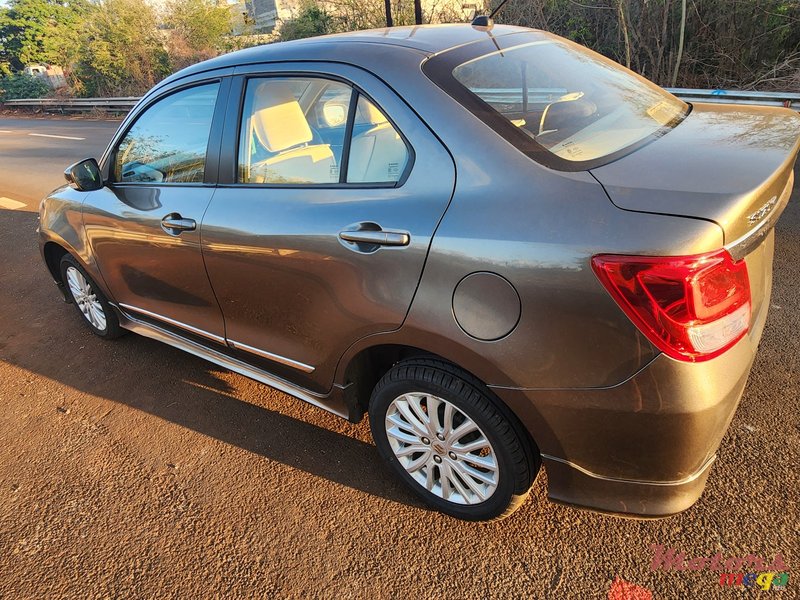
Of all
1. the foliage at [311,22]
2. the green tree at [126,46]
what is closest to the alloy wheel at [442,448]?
the foliage at [311,22]

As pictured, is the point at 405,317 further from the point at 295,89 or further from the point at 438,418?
the point at 295,89

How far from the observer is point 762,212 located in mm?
1615

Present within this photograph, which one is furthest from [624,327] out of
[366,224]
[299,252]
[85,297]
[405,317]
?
[85,297]

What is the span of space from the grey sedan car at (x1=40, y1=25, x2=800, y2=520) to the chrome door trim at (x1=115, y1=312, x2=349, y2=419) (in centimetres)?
→ 2

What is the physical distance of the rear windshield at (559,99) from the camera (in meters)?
1.86

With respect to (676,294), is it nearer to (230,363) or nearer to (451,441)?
(451,441)

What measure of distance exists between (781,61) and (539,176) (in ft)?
32.8

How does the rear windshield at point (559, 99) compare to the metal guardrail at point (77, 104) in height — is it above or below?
above

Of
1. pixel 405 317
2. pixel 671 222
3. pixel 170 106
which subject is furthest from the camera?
pixel 170 106

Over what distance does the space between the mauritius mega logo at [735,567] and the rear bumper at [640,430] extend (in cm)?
35

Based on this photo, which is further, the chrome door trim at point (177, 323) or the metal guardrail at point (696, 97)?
the chrome door trim at point (177, 323)

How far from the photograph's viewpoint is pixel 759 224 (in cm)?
161

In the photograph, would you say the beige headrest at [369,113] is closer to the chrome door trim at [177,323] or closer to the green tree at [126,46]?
the chrome door trim at [177,323]

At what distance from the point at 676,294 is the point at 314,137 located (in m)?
1.65
